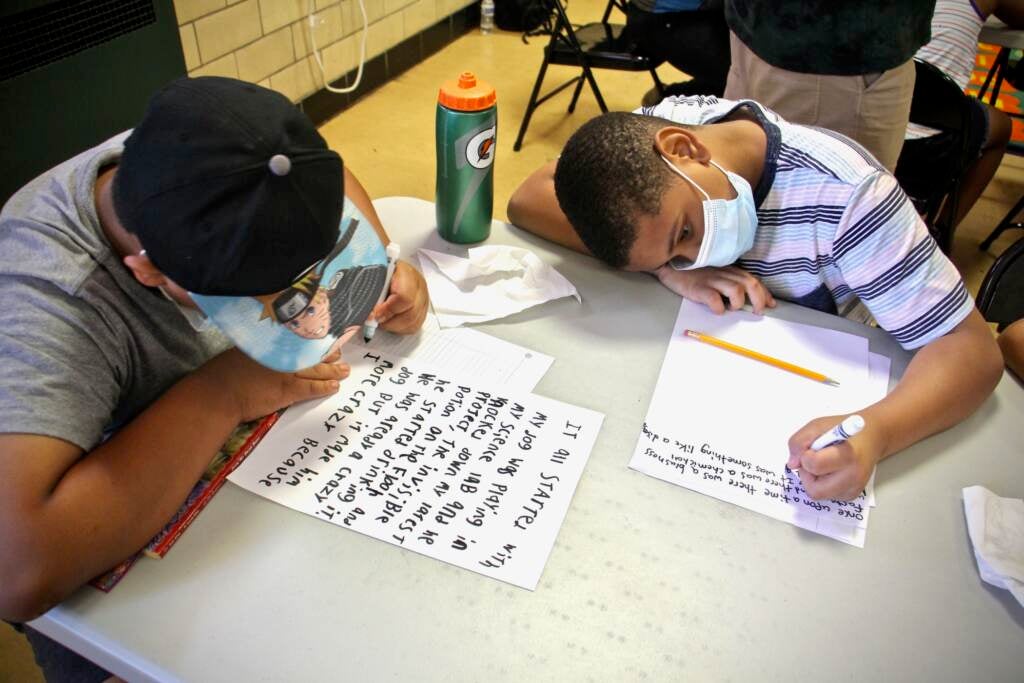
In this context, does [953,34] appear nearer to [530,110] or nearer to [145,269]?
[530,110]

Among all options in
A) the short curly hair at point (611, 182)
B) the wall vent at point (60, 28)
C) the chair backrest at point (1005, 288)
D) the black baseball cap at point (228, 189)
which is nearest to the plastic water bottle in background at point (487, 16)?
the wall vent at point (60, 28)

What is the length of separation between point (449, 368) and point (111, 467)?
0.37 m

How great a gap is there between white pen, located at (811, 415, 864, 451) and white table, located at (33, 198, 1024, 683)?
8 centimetres

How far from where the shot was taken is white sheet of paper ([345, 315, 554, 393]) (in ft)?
2.72

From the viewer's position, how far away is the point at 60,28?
5.32 ft

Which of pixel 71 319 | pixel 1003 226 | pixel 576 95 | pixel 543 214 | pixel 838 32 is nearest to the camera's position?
pixel 71 319

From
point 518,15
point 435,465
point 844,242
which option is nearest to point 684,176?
point 844,242

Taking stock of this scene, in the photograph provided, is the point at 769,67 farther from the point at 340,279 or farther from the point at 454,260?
the point at 340,279

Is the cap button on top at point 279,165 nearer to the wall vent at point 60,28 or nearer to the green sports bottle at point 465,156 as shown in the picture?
the green sports bottle at point 465,156

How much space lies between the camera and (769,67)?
4.39 ft

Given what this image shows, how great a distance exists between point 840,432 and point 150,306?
2.35ft

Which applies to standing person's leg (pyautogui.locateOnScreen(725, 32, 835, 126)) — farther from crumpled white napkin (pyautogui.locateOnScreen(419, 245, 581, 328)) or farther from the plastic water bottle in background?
the plastic water bottle in background

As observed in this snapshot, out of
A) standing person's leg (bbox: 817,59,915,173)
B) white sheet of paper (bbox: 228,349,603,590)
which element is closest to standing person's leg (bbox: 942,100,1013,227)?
standing person's leg (bbox: 817,59,915,173)

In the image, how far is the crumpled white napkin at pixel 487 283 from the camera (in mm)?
930
